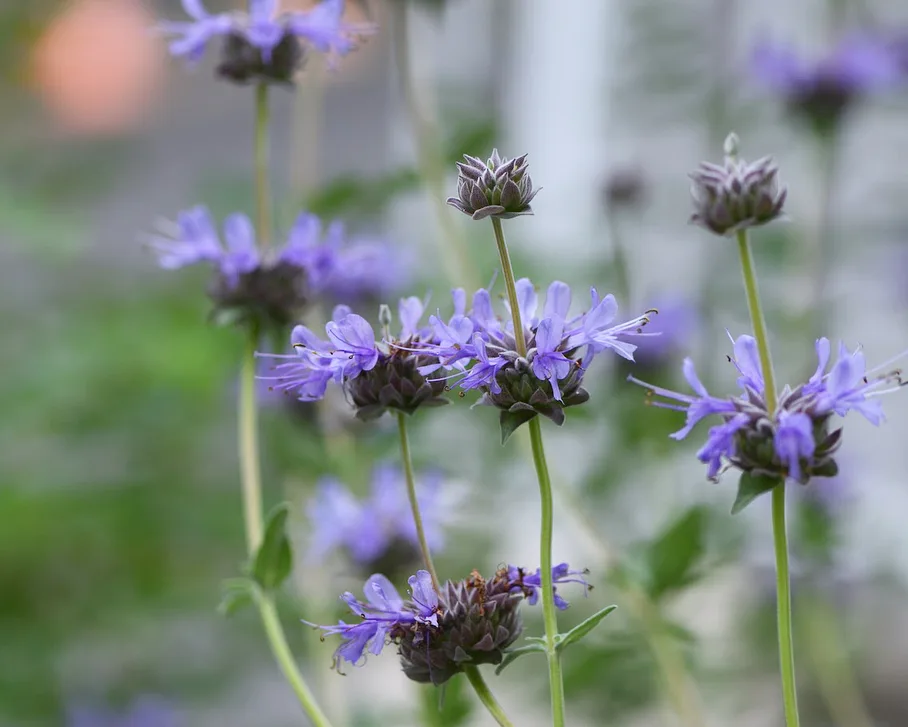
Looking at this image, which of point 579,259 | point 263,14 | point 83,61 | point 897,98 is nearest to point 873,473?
point 897,98

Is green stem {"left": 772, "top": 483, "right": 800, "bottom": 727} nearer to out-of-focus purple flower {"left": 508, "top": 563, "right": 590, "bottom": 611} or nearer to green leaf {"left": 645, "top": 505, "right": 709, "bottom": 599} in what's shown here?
out-of-focus purple flower {"left": 508, "top": 563, "right": 590, "bottom": 611}

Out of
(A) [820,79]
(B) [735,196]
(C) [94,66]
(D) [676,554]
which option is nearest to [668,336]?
(A) [820,79]

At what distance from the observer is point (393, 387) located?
497mm

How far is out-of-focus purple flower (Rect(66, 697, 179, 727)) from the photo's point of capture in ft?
4.11

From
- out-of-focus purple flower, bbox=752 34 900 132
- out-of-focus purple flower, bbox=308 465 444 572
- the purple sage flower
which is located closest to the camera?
out-of-focus purple flower, bbox=308 465 444 572

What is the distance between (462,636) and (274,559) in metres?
0.19

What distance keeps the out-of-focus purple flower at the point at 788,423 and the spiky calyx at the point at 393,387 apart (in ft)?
0.38

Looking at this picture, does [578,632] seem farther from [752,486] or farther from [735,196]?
[735,196]

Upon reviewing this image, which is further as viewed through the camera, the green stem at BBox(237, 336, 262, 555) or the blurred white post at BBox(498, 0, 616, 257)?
the blurred white post at BBox(498, 0, 616, 257)

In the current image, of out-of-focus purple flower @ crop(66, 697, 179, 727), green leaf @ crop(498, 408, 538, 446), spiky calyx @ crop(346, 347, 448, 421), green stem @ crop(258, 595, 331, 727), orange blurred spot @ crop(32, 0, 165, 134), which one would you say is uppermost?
orange blurred spot @ crop(32, 0, 165, 134)

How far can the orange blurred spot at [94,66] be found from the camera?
1.56m

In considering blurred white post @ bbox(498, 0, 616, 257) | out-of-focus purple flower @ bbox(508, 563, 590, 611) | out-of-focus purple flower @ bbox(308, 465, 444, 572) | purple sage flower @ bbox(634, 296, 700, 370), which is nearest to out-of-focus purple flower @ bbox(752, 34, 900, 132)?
purple sage flower @ bbox(634, 296, 700, 370)


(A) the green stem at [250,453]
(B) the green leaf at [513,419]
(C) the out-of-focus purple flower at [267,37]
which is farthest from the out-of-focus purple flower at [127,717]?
(B) the green leaf at [513,419]

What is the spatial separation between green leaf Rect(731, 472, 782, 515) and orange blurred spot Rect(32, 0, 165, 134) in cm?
134
